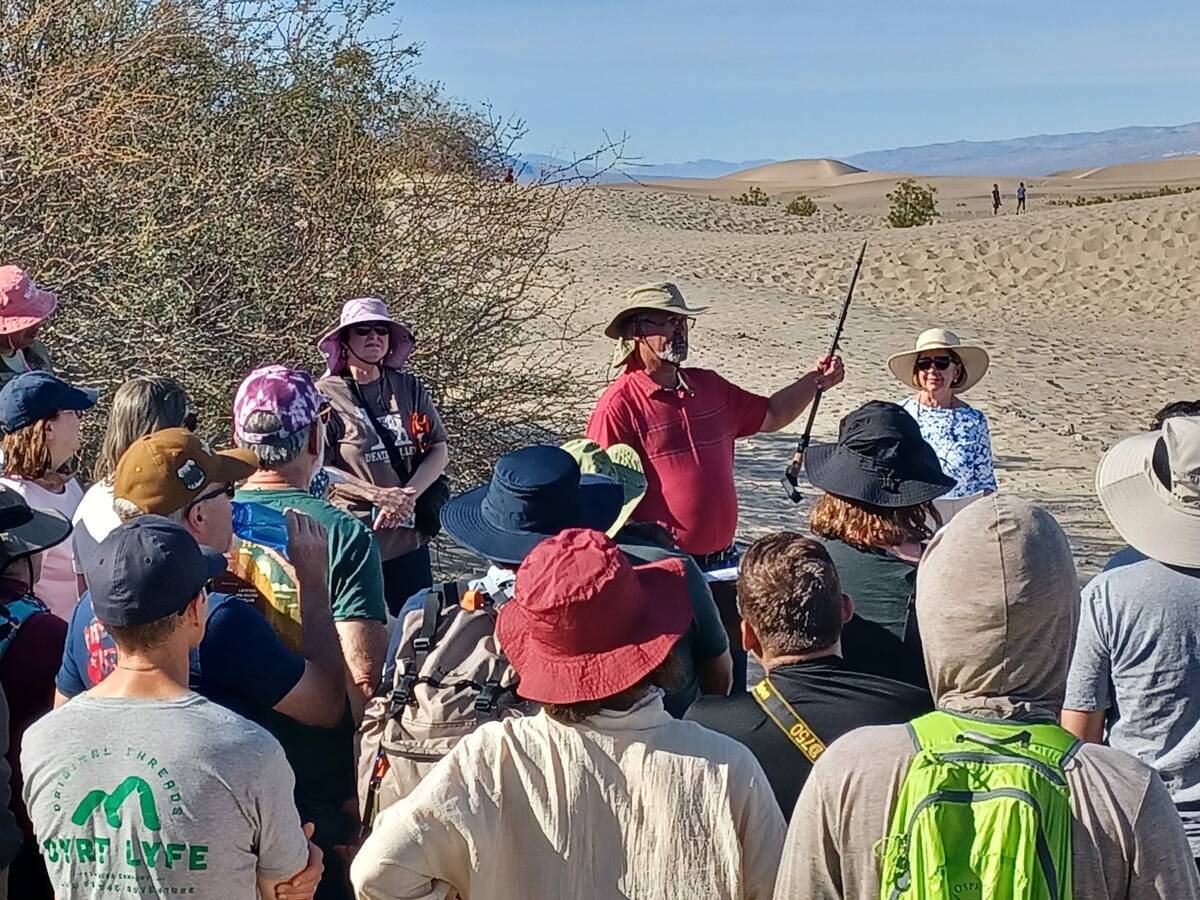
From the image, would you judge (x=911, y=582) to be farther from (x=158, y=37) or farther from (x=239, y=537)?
(x=158, y=37)

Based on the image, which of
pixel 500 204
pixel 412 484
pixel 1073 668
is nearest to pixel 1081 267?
pixel 500 204

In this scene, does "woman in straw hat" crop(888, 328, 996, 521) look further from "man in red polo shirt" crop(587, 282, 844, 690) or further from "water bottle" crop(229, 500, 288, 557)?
"water bottle" crop(229, 500, 288, 557)

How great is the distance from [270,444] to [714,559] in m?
2.18

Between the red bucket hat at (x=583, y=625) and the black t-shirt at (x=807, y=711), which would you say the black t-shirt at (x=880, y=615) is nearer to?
the black t-shirt at (x=807, y=711)

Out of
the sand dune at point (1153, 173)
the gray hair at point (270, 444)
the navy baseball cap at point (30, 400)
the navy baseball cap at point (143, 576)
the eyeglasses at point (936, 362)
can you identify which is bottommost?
the eyeglasses at point (936, 362)

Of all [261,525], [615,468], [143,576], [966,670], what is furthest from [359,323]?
[966,670]

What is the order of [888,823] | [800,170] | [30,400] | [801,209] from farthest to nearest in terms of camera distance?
1. [800,170]
2. [801,209]
3. [30,400]
4. [888,823]

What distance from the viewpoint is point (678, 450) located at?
5.29 m

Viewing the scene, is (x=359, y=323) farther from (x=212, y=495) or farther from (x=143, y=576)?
(x=143, y=576)

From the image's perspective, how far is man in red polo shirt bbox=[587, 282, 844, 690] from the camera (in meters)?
5.25

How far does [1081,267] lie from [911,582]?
2246 centimetres

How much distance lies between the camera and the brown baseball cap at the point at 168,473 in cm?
326

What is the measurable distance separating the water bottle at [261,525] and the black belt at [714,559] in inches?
81.9

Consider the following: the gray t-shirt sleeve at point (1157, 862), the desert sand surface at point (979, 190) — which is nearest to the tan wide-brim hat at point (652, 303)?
the gray t-shirt sleeve at point (1157, 862)
